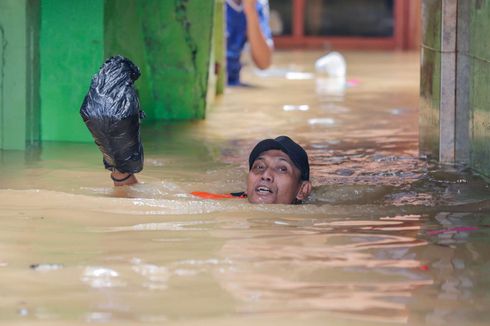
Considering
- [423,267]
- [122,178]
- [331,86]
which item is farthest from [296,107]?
[423,267]

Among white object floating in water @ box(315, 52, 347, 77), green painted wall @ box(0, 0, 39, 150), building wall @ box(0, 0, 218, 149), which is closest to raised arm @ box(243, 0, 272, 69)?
white object floating in water @ box(315, 52, 347, 77)

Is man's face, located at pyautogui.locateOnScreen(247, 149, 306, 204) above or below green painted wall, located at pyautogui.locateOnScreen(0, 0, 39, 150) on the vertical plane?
below

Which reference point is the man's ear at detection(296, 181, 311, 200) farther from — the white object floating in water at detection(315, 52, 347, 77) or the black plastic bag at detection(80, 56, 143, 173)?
the white object floating in water at detection(315, 52, 347, 77)

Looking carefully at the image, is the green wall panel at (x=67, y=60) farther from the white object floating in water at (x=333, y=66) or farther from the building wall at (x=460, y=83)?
the white object floating in water at (x=333, y=66)

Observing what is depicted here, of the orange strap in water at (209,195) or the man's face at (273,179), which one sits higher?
the man's face at (273,179)

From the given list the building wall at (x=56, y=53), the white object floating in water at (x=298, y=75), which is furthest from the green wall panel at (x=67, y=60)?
the white object floating in water at (x=298, y=75)

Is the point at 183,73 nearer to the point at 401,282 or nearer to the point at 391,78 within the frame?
the point at 391,78

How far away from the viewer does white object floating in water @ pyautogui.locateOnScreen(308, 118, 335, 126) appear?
11.8m

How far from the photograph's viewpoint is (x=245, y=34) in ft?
51.8

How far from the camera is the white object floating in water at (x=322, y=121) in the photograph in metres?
11.8

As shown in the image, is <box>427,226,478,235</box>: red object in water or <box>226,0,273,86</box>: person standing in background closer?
<box>427,226,478,235</box>: red object in water

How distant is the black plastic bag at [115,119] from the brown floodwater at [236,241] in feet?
0.78

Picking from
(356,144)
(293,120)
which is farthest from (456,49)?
(293,120)

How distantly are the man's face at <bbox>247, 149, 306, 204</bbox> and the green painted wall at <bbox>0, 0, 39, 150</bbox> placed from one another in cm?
323
